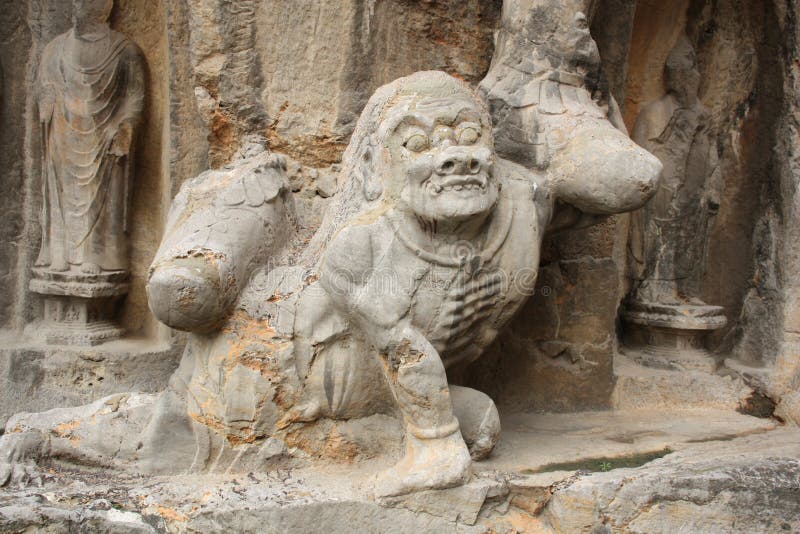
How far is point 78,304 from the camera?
15.6 ft

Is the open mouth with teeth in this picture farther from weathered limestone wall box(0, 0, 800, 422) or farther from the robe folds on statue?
the robe folds on statue

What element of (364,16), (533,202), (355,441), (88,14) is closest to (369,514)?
(355,441)

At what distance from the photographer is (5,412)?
14.7ft

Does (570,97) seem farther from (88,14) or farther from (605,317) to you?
(88,14)

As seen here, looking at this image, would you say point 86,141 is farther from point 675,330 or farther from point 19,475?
point 675,330

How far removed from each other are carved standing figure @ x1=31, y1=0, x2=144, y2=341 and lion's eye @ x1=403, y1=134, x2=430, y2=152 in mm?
2757

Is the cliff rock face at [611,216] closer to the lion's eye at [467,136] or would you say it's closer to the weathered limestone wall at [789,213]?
the weathered limestone wall at [789,213]

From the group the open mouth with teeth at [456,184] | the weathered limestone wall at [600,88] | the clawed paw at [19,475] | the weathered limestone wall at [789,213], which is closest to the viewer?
the open mouth with teeth at [456,184]

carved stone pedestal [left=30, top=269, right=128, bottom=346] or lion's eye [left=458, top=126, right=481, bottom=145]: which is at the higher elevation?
lion's eye [left=458, top=126, right=481, bottom=145]

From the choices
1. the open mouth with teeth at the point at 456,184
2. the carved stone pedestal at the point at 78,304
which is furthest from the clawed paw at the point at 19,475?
the carved stone pedestal at the point at 78,304

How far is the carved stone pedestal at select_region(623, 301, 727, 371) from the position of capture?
12.4ft

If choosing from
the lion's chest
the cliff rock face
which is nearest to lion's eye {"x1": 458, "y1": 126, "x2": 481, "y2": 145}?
the lion's chest

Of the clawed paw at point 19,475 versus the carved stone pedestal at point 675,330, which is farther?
the carved stone pedestal at point 675,330

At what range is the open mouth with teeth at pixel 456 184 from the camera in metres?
2.42
